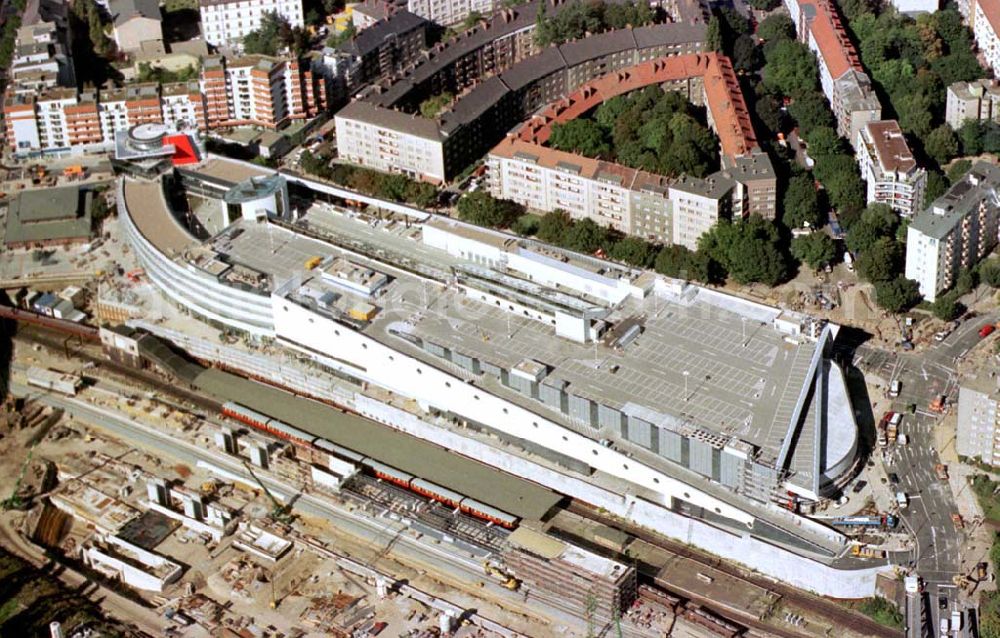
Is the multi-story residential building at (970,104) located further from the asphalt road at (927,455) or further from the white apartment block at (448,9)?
the white apartment block at (448,9)

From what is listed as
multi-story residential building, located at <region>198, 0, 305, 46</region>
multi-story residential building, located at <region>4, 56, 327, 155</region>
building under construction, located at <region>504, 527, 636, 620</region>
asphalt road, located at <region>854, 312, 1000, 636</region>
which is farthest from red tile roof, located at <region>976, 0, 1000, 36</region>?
building under construction, located at <region>504, 527, 636, 620</region>

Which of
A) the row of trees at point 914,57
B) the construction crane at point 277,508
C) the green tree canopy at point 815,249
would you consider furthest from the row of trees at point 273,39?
the construction crane at point 277,508

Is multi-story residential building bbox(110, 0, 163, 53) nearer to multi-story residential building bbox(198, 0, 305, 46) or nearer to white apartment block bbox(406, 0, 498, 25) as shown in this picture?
multi-story residential building bbox(198, 0, 305, 46)

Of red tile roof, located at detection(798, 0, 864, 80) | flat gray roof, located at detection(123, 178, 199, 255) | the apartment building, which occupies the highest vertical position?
red tile roof, located at detection(798, 0, 864, 80)

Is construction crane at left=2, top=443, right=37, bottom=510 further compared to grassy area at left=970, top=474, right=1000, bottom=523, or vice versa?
construction crane at left=2, top=443, right=37, bottom=510

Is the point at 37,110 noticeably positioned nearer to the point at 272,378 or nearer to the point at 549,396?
the point at 272,378

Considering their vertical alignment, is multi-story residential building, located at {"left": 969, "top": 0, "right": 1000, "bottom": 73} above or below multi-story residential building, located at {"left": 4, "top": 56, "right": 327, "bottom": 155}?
above
